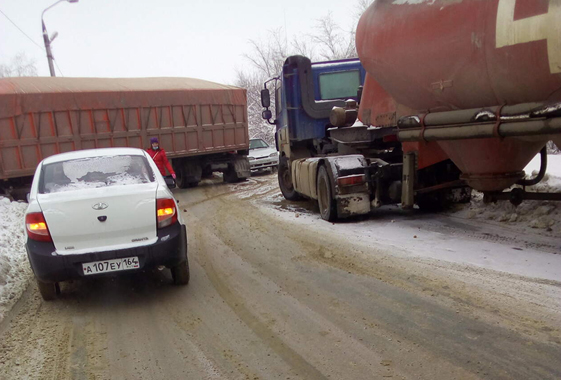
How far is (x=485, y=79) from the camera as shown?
5.18 metres

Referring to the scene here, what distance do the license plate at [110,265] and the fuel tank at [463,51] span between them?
159 inches

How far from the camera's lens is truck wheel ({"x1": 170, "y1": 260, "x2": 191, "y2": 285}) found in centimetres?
514

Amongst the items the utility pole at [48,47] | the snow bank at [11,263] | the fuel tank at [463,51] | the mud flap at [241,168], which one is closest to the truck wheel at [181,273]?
the snow bank at [11,263]

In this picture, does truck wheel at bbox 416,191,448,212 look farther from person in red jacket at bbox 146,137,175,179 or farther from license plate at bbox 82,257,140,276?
person in red jacket at bbox 146,137,175,179

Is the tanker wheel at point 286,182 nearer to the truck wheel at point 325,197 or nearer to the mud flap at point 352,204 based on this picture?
the truck wheel at point 325,197

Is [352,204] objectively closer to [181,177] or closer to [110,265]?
[110,265]

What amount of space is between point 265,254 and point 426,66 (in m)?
3.17

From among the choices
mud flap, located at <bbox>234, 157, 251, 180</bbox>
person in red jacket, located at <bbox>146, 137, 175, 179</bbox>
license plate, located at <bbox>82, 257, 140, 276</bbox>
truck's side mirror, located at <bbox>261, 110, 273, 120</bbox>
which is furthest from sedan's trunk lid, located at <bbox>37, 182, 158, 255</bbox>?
mud flap, located at <bbox>234, 157, 251, 180</bbox>

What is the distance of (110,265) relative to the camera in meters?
4.62

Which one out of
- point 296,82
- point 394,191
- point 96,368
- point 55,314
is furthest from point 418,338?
point 296,82

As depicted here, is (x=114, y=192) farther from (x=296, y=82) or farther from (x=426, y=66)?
(x=296, y=82)

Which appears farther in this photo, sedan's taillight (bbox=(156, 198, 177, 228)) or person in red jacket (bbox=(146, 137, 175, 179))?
person in red jacket (bbox=(146, 137, 175, 179))

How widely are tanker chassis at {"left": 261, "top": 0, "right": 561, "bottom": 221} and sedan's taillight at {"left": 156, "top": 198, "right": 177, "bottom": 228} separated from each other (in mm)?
3419

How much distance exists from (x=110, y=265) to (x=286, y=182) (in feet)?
25.4
